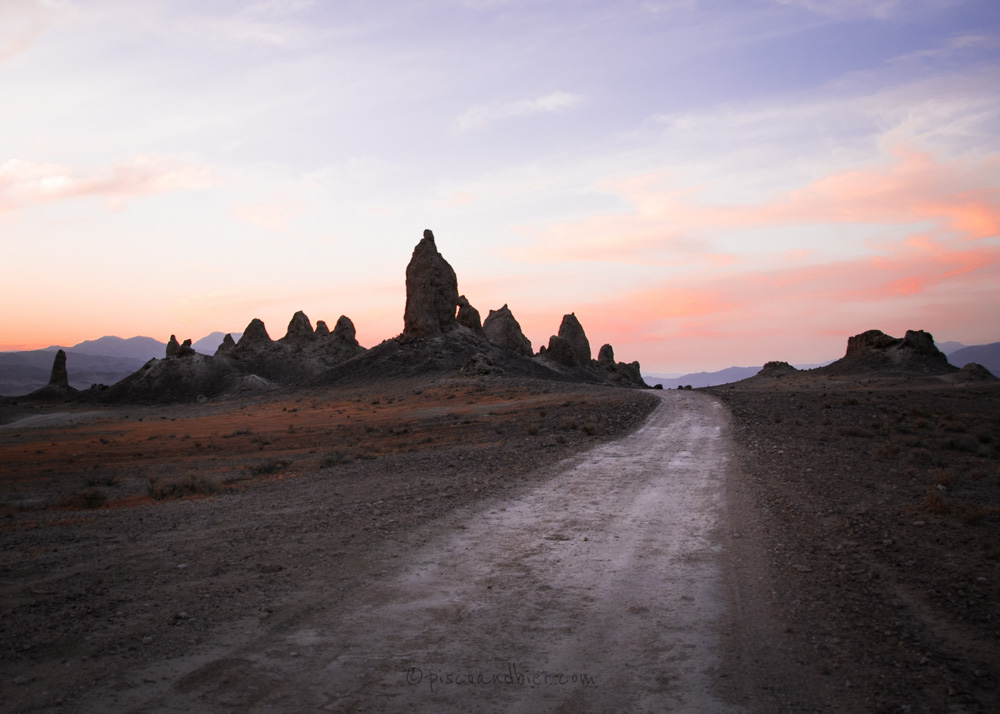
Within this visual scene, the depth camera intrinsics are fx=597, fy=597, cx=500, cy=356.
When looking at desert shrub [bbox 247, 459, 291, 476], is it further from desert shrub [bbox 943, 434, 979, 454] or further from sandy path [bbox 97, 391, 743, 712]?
desert shrub [bbox 943, 434, 979, 454]

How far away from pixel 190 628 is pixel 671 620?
4.60m

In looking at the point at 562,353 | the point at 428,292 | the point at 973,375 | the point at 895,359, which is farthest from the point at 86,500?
the point at 562,353

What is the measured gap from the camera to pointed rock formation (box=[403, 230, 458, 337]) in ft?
184

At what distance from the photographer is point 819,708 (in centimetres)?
424

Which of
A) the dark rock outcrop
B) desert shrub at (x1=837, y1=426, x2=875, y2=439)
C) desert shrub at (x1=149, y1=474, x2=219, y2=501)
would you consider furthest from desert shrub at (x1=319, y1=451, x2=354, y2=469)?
the dark rock outcrop

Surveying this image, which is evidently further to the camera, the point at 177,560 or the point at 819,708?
the point at 177,560

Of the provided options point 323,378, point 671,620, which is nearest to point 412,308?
point 323,378

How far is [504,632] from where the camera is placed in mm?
5547

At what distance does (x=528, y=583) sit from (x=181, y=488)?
1065 centimetres

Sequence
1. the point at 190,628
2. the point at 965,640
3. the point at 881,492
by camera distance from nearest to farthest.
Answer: the point at 965,640
the point at 190,628
the point at 881,492

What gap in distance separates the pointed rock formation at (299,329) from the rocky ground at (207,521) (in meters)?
58.5

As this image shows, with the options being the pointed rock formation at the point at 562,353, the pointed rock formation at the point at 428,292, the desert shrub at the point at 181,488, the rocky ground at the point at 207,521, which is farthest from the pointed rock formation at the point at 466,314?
the desert shrub at the point at 181,488

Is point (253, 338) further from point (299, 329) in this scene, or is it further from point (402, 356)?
point (402, 356)

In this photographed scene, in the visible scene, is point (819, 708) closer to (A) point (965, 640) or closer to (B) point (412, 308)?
(A) point (965, 640)
